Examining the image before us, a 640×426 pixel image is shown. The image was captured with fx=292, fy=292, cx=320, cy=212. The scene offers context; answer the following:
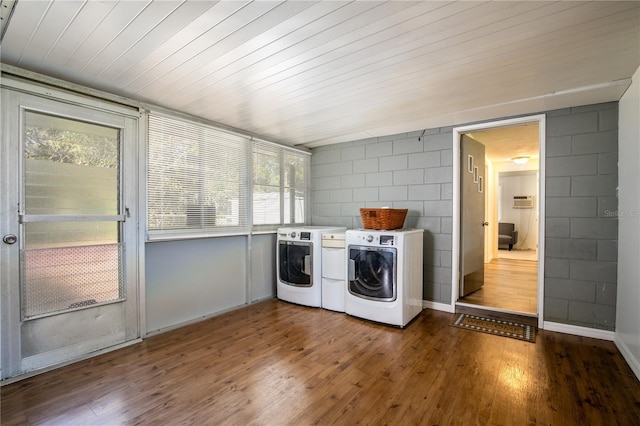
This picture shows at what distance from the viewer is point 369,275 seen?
3.31 meters

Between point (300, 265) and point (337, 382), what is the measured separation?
6.19 feet

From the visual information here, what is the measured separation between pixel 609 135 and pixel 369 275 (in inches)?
107

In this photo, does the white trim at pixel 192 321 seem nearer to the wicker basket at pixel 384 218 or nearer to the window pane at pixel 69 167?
the window pane at pixel 69 167

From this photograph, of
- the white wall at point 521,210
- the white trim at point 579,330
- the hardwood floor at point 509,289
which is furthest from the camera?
the white wall at point 521,210

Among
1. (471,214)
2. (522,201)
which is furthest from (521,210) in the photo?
(471,214)

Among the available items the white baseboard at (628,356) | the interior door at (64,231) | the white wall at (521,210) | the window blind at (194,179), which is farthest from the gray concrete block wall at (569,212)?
the white wall at (521,210)

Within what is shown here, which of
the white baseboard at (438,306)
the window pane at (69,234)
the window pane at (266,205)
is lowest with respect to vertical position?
the white baseboard at (438,306)

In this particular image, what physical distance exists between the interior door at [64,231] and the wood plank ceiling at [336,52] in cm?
38

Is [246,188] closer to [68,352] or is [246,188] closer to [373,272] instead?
[373,272]

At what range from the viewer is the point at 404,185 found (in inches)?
157

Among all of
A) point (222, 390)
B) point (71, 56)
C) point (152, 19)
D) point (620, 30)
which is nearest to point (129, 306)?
point (222, 390)

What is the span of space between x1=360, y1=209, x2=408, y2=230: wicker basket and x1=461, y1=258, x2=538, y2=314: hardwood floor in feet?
4.64

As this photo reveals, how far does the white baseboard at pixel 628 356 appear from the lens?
2162 millimetres

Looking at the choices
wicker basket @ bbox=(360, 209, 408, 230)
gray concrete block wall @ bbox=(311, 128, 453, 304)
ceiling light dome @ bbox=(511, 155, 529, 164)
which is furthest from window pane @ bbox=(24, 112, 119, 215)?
ceiling light dome @ bbox=(511, 155, 529, 164)
